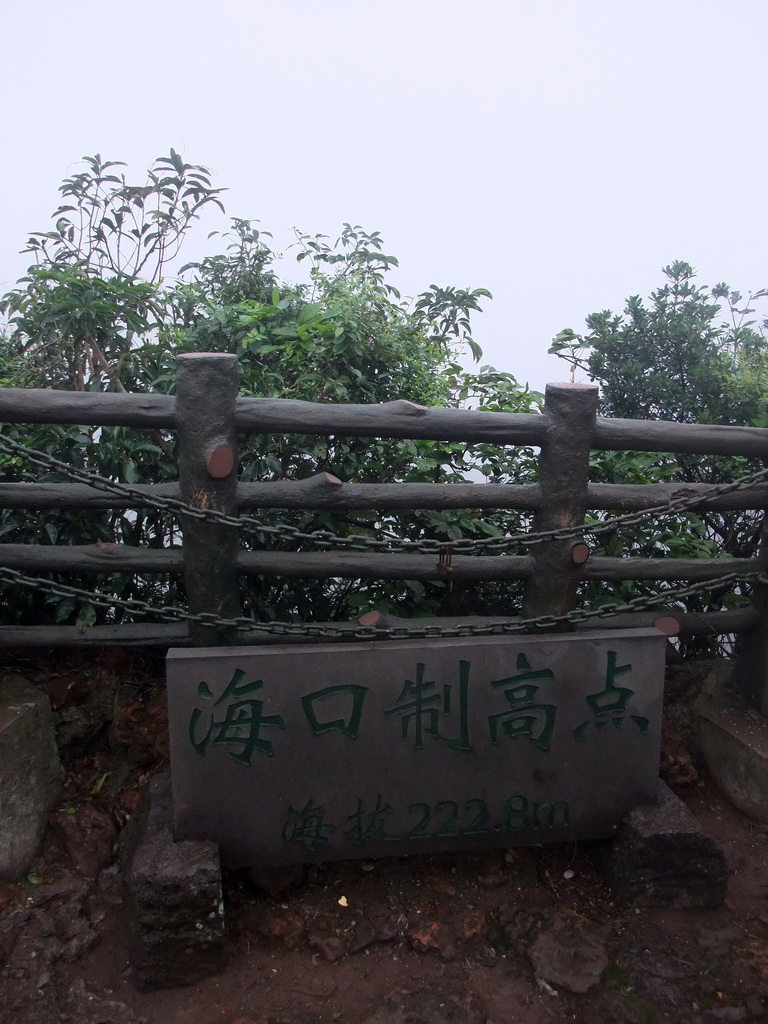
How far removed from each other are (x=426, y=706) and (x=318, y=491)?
756mm

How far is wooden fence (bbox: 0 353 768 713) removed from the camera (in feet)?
7.41

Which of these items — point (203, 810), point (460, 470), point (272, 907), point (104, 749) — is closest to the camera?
point (203, 810)

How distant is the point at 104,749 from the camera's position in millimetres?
2791

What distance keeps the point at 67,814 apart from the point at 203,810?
664mm

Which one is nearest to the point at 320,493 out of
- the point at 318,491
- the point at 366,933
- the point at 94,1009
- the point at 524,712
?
the point at 318,491

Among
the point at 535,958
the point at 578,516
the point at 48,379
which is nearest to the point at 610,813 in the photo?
the point at 535,958

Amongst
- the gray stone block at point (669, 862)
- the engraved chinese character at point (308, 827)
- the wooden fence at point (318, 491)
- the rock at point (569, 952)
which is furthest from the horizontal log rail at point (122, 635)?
the rock at point (569, 952)

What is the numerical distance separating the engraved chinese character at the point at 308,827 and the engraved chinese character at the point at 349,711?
0.24 meters

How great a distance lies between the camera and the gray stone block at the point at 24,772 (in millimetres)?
2393

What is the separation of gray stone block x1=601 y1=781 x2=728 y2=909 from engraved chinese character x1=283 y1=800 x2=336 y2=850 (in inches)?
38.2

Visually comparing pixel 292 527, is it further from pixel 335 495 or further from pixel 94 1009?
pixel 94 1009

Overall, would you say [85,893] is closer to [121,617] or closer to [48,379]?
[121,617]

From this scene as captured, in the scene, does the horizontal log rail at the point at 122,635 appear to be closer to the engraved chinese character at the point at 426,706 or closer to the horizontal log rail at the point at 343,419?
the engraved chinese character at the point at 426,706

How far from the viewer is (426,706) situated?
2330 millimetres
